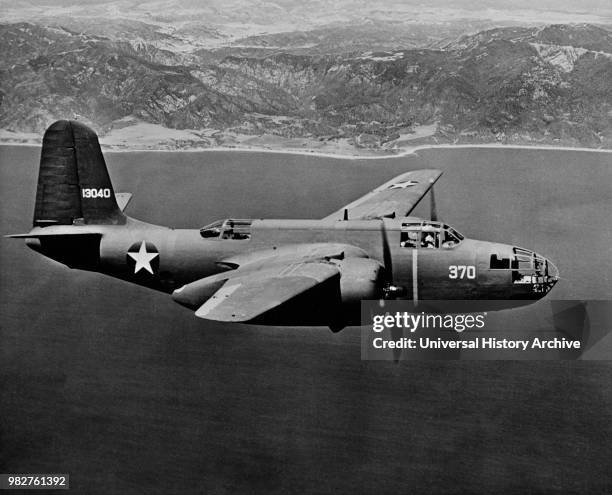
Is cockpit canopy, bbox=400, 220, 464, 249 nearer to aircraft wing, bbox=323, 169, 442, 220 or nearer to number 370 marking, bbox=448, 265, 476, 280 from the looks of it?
number 370 marking, bbox=448, 265, 476, 280

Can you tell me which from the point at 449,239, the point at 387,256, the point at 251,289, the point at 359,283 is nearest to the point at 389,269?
the point at 387,256

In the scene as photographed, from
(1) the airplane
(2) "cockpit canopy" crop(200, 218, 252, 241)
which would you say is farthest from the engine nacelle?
(2) "cockpit canopy" crop(200, 218, 252, 241)

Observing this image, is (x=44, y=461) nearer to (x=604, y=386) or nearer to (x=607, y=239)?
(x=604, y=386)

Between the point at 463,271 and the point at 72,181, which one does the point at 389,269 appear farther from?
the point at 72,181

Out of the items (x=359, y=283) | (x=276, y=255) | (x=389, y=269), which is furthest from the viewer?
(x=389, y=269)

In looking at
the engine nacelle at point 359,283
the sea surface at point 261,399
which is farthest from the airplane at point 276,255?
the sea surface at point 261,399

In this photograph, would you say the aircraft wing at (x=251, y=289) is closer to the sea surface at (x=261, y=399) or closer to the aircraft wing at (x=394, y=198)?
the sea surface at (x=261, y=399)
